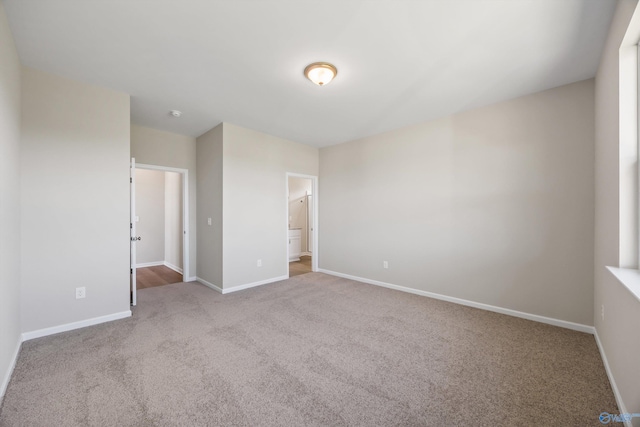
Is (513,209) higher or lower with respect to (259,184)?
lower

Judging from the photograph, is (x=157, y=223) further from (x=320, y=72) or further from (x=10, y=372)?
(x=320, y=72)

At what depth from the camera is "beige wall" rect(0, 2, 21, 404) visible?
1803 mm

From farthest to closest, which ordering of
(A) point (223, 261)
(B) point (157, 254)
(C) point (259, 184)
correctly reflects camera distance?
(B) point (157, 254), (C) point (259, 184), (A) point (223, 261)

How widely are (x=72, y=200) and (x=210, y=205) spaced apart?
1807mm

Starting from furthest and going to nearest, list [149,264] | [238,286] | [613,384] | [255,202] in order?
[149,264], [255,202], [238,286], [613,384]

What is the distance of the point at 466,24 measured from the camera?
1.92m

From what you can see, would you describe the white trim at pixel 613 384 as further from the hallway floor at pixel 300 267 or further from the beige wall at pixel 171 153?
the beige wall at pixel 171 153

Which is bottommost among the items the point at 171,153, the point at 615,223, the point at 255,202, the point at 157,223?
the point at 157,223

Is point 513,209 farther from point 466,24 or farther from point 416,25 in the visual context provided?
point 416,25

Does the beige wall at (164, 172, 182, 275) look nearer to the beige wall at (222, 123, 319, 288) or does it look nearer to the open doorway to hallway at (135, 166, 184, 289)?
the open doorway to hallway at (135, 166, 184, 289)

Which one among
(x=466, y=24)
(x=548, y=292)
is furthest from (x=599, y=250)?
(x=466, y=24)

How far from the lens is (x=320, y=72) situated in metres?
2.48

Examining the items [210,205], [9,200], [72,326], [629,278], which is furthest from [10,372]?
[629,278]

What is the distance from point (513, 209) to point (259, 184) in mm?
3685
